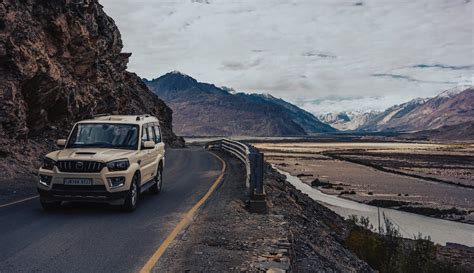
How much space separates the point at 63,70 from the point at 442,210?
90.8 ft

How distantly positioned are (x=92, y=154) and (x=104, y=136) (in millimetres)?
Result: 1376

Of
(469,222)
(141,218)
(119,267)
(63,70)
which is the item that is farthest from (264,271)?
(469,222)

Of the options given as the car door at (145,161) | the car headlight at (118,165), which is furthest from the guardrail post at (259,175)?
the car headlight at (118,165)

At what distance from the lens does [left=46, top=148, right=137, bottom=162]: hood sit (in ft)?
31.3

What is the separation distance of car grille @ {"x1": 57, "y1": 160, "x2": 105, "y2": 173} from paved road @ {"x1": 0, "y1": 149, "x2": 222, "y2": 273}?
1.04 meters

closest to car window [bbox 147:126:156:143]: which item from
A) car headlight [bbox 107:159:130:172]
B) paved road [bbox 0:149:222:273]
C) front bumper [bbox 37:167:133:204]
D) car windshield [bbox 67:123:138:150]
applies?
car windshield [bbox 67:123:138:150]

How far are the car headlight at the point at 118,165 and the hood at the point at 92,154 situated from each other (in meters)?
0.09

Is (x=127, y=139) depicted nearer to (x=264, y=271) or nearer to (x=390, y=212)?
(x=264, y=271)

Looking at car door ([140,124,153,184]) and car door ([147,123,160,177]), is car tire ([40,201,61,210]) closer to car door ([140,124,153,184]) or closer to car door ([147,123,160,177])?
car door ([140,124,153,184])

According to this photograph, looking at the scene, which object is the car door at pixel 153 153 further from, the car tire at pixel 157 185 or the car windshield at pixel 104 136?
the car windshield at pixel 104 136

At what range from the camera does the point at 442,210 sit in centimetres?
3294

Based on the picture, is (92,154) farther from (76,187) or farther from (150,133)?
(150,133)

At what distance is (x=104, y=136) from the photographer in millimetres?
11086

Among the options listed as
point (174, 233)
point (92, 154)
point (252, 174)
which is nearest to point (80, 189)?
point (92, 154)
